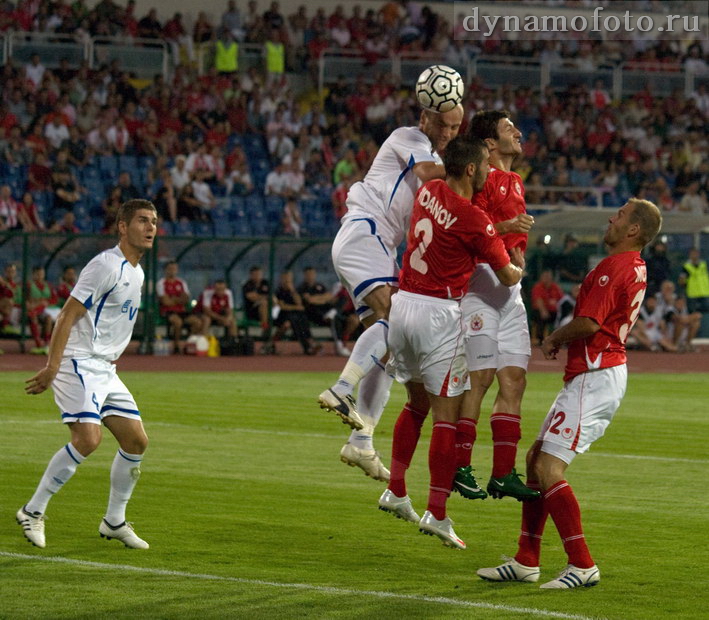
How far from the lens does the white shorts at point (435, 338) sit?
8352 millimetres

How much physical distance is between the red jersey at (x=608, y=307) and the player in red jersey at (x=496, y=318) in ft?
3.88

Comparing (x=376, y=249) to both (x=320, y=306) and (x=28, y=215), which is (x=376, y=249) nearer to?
(x=320, y=306)

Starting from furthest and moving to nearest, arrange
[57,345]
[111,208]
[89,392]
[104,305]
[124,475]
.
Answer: [111,208]
[104,305]
[124,475]
[89,392]
[57,345]

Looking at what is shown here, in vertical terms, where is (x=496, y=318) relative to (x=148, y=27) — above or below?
below

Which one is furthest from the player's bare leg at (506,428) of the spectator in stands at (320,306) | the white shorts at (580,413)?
the spectator in stands at (320,306)

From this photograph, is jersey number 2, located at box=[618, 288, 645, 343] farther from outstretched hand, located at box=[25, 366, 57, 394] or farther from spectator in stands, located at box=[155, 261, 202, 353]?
spectator in stands, located at box=[155, 261, 202, 353]

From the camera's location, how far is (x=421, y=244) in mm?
8266

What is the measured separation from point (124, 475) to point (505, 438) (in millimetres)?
2295

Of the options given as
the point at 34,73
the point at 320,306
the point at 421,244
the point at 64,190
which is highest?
the point at 34,73

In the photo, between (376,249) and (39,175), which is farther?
(39,175)

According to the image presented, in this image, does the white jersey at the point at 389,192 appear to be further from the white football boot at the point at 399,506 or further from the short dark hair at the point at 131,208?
the white football boot at the point at 399,506

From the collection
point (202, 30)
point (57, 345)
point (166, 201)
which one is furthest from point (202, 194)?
point (57, 345)

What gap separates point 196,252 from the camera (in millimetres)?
26469

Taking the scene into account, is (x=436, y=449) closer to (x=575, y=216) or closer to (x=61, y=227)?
(x=61, y=227)
